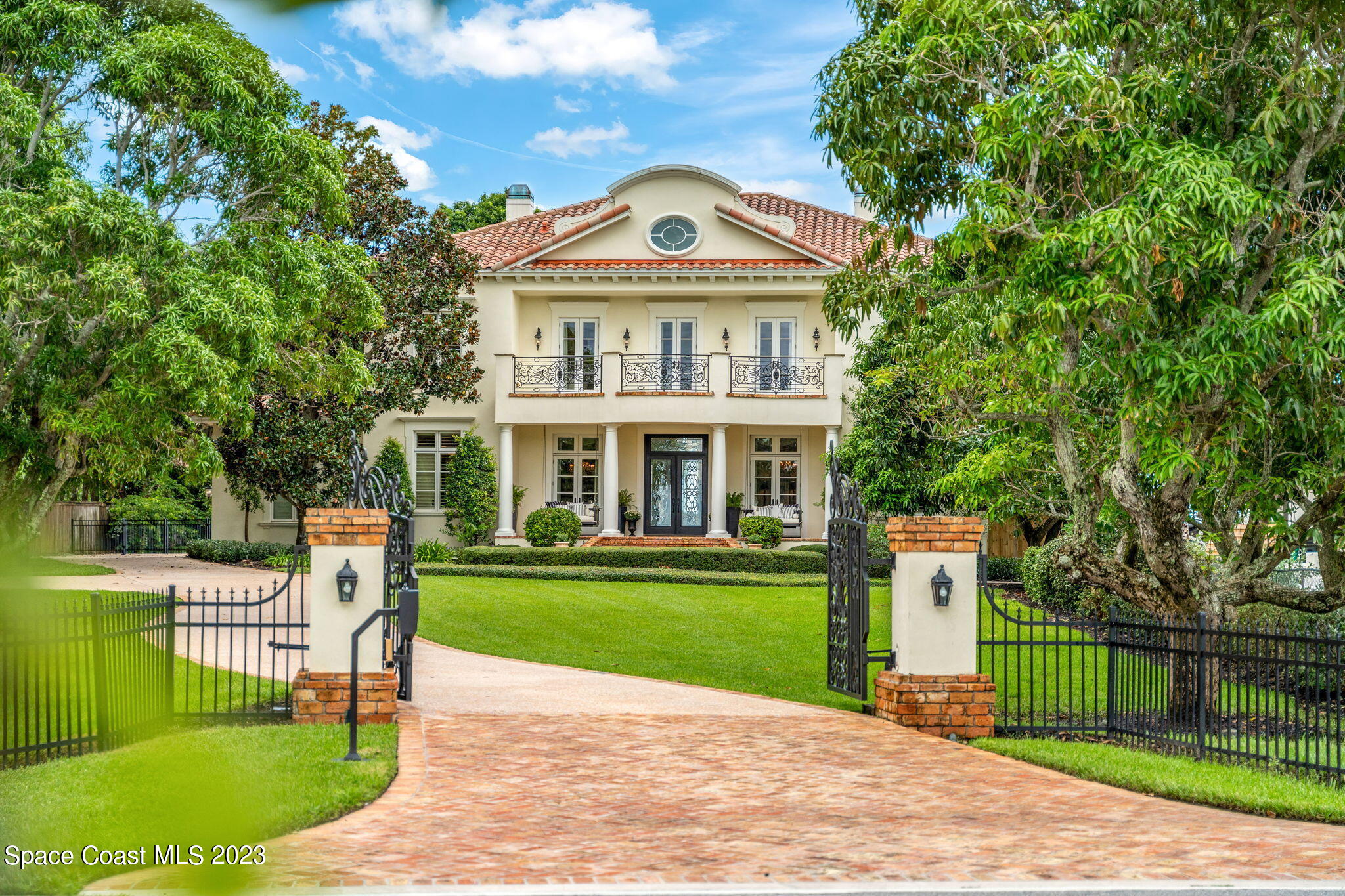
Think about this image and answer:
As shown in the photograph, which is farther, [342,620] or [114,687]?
[342,620]

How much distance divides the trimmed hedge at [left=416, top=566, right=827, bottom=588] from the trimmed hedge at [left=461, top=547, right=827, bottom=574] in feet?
3.20

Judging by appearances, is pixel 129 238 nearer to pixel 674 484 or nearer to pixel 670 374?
pixel 670 374

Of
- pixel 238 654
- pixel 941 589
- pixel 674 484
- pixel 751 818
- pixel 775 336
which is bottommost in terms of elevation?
pixel 238 654

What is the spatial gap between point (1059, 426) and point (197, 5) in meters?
11.7

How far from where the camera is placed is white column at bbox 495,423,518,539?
29.5 m

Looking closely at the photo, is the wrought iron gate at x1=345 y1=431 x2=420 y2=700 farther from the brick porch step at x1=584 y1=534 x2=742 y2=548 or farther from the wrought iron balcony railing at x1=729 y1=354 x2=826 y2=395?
the wrought iron balcony railing at x1=729 y1=354 x2=826 y2=395

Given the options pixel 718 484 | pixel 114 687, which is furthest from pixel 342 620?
pixel 718 484

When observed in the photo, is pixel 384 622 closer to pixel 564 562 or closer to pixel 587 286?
pixel 564 562

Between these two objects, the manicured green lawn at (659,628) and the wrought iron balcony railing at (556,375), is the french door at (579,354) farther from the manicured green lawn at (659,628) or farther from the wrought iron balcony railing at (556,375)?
the manicured green lawn at (659,628)

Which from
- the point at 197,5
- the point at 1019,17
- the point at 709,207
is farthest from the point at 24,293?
the point at 709,207

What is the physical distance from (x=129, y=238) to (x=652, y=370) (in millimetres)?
16595

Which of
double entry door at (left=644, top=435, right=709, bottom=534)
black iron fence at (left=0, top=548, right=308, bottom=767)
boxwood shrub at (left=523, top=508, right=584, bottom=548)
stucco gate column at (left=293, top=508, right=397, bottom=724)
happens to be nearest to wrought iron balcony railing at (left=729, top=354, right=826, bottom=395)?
double entry door at (left=644, top=435, right=709, bottom=534)

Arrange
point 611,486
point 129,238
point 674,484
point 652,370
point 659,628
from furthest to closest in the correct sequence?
point 674,484, point 652,370, point 611,486, point 659,628, point 129,238

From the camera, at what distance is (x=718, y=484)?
29453 mm
